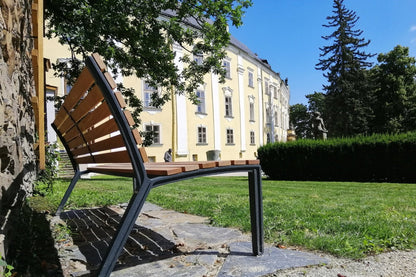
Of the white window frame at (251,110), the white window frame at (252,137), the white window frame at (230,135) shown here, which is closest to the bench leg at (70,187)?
the white window frame at (230,135)

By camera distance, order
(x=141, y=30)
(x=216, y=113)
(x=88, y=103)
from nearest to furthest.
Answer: (x=88, y=103)
(x=141, y=30)
(x=216, y=113)

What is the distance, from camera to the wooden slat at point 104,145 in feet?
5.74

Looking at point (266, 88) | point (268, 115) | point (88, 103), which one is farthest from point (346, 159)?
point (266, 88)

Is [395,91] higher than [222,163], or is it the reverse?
[395,91]

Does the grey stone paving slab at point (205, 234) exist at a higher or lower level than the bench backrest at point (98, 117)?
lower

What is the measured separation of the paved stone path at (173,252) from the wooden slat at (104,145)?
28.1 inches

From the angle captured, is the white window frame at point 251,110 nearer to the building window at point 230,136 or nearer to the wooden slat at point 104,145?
the building window at point 230,136

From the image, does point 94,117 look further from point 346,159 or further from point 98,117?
point 346,159

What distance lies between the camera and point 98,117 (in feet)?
6.20

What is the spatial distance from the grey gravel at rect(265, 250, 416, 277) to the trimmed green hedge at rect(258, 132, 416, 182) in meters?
11.6

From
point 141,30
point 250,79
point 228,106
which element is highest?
point 250,79

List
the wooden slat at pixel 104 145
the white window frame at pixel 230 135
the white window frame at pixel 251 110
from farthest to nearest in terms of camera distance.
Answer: the white window frame at pixel 251 110 < the white window frame at pixel 230 135 < the wooden slat at pixel 104 145

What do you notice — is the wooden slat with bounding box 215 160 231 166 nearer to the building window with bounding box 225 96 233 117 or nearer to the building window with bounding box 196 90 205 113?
the building window with bounding box 196 90 205 113

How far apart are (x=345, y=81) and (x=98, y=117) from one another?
33.7m
